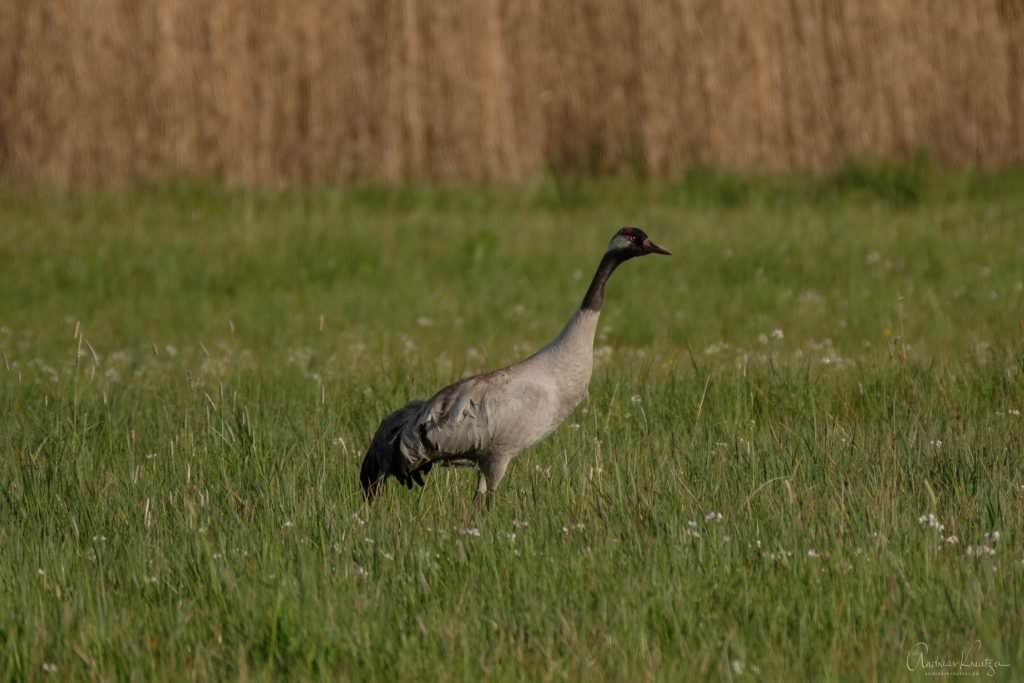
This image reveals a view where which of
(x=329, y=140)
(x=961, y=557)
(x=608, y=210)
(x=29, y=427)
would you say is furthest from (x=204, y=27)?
(x=961, y=557)

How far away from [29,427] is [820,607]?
4.43 metres

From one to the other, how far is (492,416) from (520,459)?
3.66 ft

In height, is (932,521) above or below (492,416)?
below

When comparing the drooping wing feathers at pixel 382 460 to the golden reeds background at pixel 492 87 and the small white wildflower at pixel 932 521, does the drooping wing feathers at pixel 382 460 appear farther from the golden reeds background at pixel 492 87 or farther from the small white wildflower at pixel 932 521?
the golden reeds background at pixel 492 87

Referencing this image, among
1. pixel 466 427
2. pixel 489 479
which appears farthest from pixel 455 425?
pixel 489 479

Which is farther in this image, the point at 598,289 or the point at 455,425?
the point at 598,289

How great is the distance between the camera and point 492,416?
6.52 meters

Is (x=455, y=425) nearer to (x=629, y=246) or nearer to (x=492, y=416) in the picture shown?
(x=492, y=416)

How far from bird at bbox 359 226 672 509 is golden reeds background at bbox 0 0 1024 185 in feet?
32.2

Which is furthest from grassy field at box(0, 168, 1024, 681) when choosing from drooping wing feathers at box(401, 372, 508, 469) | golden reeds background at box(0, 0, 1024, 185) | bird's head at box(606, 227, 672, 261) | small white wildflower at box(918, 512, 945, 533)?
golden reeds background at box(0, 0, 1024, 185)

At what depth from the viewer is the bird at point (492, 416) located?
6555mm

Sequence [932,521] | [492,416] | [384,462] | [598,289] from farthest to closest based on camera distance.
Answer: [598,289] → [384,462] → [492,416] → [932,521]

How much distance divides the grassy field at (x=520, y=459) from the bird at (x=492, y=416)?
0.17 meters

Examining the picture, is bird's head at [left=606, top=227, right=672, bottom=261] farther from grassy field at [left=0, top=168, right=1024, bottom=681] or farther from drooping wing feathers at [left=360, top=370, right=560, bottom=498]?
grassy field at [left=0, top=168, right=1024, bottom=681]
